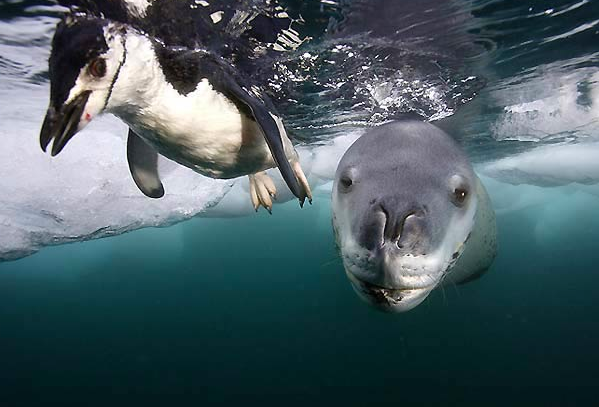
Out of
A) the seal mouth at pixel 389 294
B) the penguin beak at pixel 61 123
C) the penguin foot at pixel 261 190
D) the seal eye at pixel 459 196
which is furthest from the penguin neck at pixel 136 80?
the penguin foot at pixel 261 190

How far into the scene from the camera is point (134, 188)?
11297 mm

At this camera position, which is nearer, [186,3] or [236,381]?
[186,3]

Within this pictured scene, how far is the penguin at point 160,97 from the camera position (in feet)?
7.15

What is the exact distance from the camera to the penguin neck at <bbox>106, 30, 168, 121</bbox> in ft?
8.43

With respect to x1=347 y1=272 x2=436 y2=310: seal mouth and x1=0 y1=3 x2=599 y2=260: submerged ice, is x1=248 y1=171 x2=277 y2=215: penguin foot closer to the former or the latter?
x1=0 y1=3 x2=599 y2=260: submerged ice

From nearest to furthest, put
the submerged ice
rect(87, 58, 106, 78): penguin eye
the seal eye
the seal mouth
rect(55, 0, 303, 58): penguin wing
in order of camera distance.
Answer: rect(87, 58, 106, 78): penguin eye
the seal mouth
the seal eye
rect(55, 0, 303, 58): penguin wing
the submerged ice

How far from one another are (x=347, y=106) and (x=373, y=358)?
43.3 feet

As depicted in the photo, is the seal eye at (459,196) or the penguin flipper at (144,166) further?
the penguin flipper at (144,166)

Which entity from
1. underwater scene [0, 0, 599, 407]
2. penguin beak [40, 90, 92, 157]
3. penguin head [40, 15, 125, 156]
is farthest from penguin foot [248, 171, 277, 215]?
penguin beak [40, 90, 92, 157]

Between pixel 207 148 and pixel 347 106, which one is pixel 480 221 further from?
pixel 347 106

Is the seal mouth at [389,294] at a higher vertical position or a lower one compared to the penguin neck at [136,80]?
lower

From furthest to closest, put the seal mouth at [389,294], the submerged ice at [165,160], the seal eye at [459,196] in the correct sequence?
the submerged ice at [165,160] → the seal eye at [459,196] → the seal mouth at [389,294]

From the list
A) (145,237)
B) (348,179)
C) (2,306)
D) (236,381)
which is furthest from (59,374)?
(2,306)

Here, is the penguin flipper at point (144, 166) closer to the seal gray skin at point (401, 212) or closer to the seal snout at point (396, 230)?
the seal gray skin at point (401, 212)
